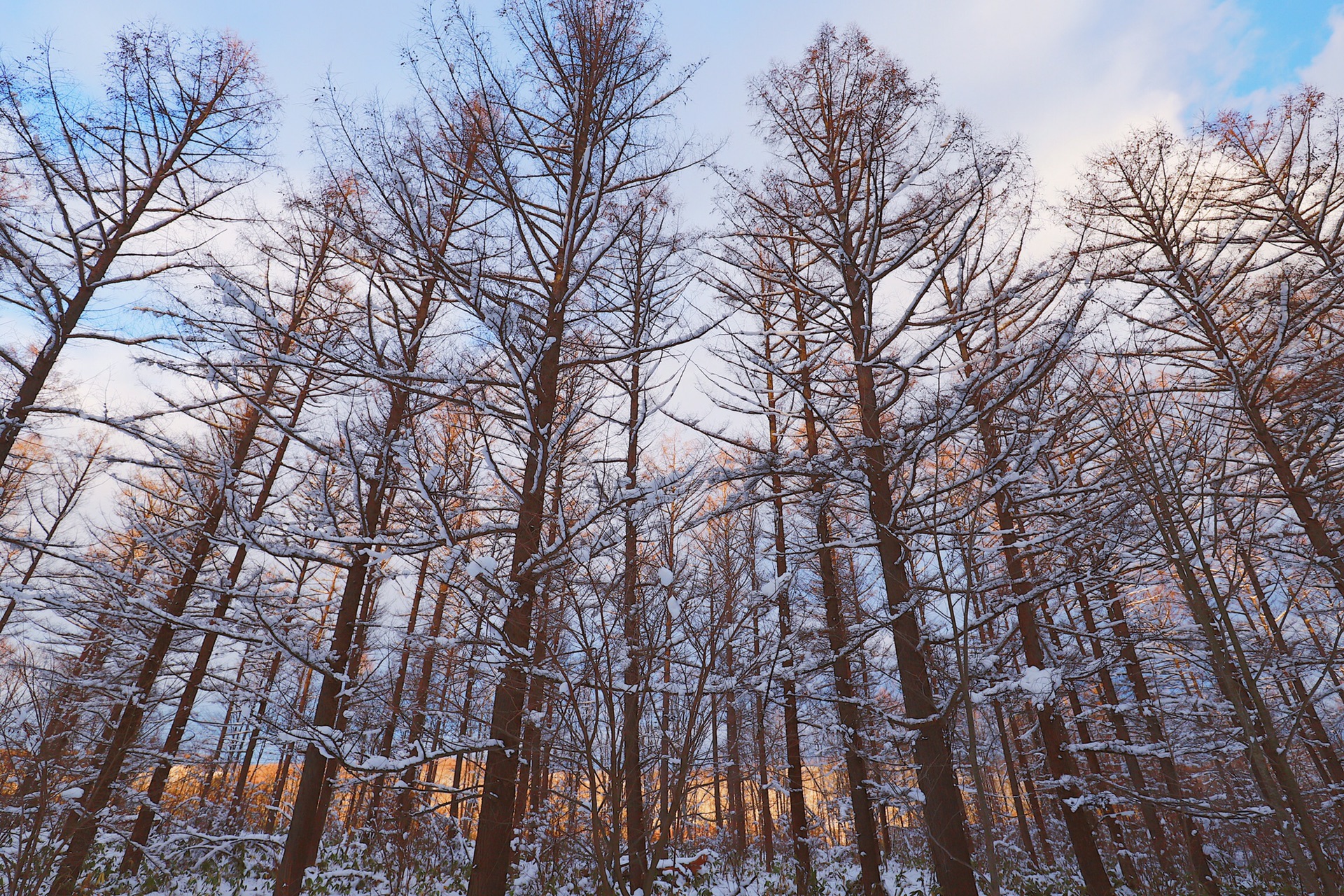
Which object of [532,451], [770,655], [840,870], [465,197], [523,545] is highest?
[465,197]

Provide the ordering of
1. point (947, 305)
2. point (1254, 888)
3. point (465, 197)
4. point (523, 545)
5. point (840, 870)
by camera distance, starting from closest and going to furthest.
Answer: point (523, 545), point (465, 197), point (947, 305), point (1254, 888), point (840, 870)

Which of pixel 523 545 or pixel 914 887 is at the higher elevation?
pixel 523 545

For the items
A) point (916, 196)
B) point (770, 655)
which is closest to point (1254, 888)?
point (770, 655)

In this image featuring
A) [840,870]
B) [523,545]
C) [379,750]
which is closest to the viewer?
[523,545]

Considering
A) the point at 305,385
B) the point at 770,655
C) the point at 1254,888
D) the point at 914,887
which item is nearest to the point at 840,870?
the point at 914,887

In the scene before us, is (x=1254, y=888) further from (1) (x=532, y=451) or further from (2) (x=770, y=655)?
(1) (x=532, y=451)

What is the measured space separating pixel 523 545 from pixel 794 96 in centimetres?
709

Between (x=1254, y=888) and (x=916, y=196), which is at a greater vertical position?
(x=916, y=196)

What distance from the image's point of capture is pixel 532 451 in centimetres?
483

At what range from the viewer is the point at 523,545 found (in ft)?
15.6

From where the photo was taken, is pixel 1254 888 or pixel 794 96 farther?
pixel 1254 888

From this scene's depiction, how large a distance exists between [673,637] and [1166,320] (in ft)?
30.3

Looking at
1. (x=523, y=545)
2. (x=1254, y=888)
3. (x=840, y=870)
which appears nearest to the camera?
(x=523, y=545)

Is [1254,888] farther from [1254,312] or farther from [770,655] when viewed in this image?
[770,655]
